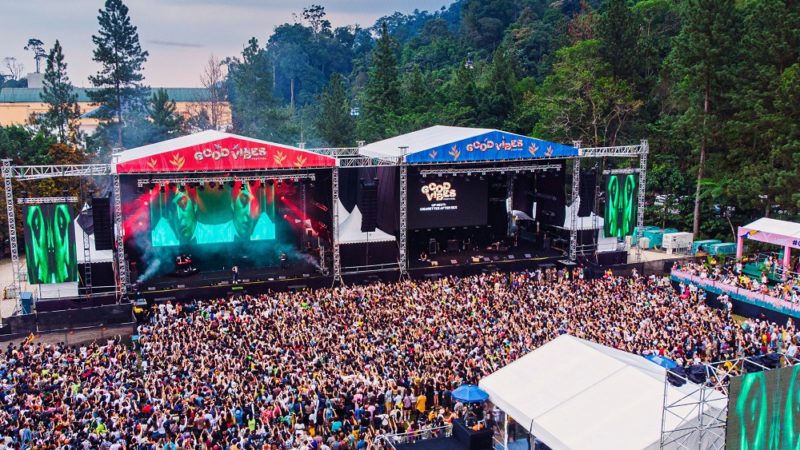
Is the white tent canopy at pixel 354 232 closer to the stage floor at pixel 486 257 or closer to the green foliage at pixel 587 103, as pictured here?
the stage floor at pixel 486 257

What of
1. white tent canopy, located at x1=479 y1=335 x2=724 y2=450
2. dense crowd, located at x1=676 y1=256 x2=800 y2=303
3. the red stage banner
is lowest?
dense crowd, located at x1=676 y1=256 x2=800 y2=303

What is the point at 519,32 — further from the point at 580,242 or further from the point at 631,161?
the point at 580,242

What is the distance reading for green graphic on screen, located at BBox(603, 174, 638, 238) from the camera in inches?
1127

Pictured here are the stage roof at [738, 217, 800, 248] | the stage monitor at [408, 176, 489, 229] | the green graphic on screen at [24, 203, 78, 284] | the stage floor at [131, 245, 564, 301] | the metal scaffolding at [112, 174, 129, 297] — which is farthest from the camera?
the stage monitor at [408, 176, 489, 229]

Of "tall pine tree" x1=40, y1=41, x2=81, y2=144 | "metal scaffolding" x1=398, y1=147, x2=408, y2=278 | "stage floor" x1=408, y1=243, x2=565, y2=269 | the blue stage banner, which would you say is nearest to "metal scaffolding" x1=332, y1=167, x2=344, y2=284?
"metal scaffolding" x1=398, y1=147, x2=408, y2=278

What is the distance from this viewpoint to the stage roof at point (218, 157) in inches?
893

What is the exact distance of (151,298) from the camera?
23.2 m

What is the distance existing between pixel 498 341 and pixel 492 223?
1390cm

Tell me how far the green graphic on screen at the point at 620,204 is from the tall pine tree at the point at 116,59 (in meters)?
31.7

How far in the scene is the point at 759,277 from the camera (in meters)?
26.2

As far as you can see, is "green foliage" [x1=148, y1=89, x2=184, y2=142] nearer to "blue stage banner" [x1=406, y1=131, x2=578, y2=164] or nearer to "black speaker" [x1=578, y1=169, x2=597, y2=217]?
"blue stage banner" [x1=406, y1=131, x2=578, y2=164]

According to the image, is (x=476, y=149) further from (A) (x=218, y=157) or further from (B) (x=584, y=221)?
(A) (x=218, y=157)

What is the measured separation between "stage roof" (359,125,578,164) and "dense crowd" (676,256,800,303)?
682cm

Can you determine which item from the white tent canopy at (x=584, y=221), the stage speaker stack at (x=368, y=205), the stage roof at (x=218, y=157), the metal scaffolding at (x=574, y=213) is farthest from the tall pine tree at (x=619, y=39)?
the stage roof at (x=218, y=157)
